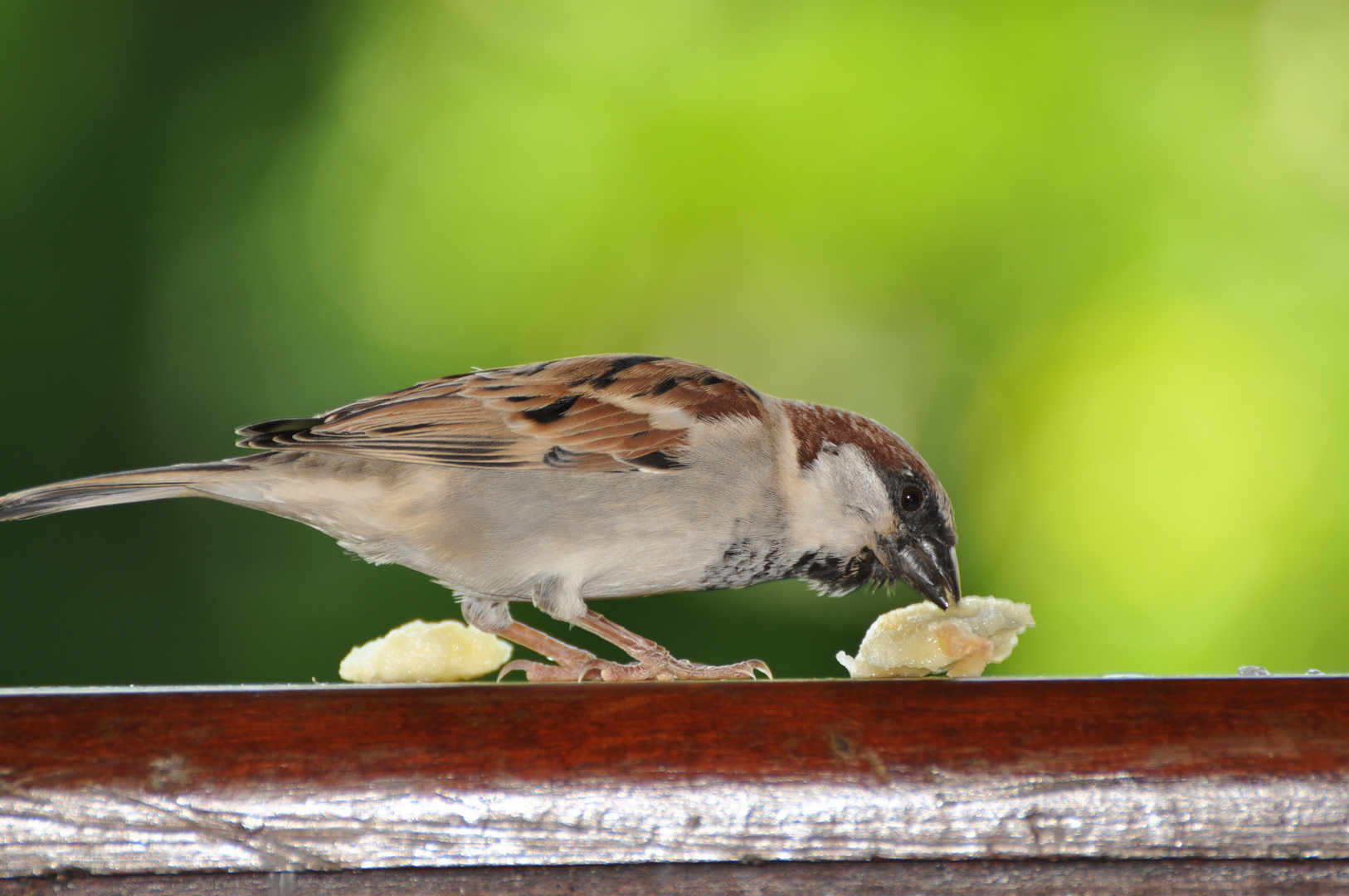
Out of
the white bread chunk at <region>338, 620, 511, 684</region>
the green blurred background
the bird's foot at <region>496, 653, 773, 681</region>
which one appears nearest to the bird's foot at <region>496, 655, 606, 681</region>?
the bird's foot at <region>496, 653, 773, 681</region>

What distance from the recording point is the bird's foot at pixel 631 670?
1387mm

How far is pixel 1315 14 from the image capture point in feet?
9.45

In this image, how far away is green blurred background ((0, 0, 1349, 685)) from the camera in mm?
2588

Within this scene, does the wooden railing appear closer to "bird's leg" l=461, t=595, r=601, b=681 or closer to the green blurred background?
"bird's leg" l=461, t=595, r=601, b=681

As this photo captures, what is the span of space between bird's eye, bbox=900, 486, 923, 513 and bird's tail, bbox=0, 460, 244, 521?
851 millimetres

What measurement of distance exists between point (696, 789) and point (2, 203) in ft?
8.35

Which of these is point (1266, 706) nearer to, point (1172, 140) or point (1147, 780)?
point (1147, 780)

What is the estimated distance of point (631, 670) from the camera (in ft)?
4.52

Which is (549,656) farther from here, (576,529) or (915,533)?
(915,533)

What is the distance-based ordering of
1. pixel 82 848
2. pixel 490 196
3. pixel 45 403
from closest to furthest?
pixel 82 848 < pixel 45 403 < pixel 490 196

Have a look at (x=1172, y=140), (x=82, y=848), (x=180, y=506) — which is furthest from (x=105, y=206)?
(x=1172, y=140)

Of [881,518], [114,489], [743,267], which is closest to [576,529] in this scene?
[881,518]


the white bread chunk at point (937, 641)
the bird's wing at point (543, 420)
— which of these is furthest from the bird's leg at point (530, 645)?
the white bread chunk at point (937, 641)

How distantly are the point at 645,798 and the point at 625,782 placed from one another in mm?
15
